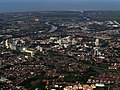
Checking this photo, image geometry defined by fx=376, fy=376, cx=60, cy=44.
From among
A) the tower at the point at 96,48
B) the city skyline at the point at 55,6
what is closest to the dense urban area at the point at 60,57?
the tower at the point at 96,48

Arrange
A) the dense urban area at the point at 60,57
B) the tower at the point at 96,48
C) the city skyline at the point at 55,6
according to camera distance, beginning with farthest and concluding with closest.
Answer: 1. the city skyline at the point at 55,6
2. the tower at the point at 96,48
3. the dense urban area at the point at 60,57

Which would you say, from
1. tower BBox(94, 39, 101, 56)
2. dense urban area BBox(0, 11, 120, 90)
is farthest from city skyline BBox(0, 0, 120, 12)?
tower BBox(94, 39, 101, 56)

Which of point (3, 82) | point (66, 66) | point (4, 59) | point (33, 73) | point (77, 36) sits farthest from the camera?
point (77, 36)

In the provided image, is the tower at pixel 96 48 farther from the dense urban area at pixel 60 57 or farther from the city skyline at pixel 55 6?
the city skyline at pixel 55 6

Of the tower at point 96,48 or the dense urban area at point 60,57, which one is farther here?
the tower at point 96,48

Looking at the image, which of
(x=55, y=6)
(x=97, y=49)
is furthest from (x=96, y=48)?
(x=55, y=6)

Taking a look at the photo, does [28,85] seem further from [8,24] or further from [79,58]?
[8,24]

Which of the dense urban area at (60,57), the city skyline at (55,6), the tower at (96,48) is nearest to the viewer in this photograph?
the dense urban area at (60,57)

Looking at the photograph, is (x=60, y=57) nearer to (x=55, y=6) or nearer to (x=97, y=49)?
(x=97, y=49)

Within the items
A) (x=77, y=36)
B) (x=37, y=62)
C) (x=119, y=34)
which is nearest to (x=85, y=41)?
(x=77, y=36)
